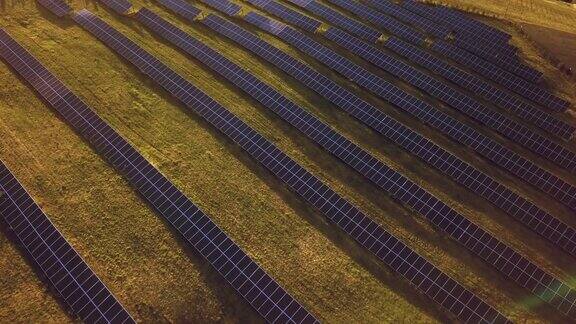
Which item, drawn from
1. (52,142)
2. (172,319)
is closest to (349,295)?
(172,319)

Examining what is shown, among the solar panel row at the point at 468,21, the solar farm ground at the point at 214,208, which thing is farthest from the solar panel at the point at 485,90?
the solar panel row at the point at 468,21

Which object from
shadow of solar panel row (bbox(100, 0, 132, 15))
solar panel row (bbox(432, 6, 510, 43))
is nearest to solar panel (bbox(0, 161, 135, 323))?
shadow of solar panel row (bbox(100, 0, 132, 15))

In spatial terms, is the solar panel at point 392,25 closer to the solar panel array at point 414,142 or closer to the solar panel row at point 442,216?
the solar panel array at point 414,142

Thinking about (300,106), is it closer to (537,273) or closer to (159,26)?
(159,26)

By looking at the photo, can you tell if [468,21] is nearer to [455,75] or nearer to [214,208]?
[455,75]

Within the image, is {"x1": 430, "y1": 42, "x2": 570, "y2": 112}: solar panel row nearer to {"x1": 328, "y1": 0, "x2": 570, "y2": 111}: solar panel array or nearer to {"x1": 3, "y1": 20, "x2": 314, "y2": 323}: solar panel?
{"x1": 328, "y1": 0, "x2": 570, "y2": 111}: solar panel array

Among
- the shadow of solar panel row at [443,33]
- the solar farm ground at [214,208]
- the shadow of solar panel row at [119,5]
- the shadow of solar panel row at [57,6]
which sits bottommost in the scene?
the solar farm ground at [214,208]
